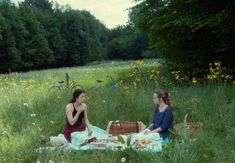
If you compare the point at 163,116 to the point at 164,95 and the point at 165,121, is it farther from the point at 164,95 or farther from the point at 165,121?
the point at 164,95

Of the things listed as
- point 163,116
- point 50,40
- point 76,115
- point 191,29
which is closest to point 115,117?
point 76,115

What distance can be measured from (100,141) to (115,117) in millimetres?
1523

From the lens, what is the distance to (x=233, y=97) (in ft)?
30.6

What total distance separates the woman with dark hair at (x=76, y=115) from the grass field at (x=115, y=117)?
361mm

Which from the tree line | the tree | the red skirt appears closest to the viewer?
the red skirt

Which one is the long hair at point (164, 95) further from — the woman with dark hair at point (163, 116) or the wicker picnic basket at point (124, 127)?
the wicker picnic basket at point (124, 127)

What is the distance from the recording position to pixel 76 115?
26.6 ft

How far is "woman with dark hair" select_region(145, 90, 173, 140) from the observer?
25.0ft

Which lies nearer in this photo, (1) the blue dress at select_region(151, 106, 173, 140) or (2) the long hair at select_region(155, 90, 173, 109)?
(1) the blue dress at select_region(151, 106, 173, 140)

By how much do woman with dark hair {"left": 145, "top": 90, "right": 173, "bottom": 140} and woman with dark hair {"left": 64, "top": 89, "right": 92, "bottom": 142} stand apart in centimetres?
118

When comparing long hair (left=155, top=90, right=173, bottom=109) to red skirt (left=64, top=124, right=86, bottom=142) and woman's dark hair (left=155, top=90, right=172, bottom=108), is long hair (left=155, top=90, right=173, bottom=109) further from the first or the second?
red skirt (left=64, top=124, right=86, bottom=142)

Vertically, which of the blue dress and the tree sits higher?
the tree

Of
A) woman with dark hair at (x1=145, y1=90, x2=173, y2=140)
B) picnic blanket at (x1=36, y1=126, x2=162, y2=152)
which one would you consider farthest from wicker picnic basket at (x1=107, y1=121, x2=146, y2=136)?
woman with dark hair at (x1=145, y1=90, x2=173, y2=140)

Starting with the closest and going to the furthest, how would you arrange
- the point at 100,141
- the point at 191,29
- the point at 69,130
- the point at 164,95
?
1. the point at 100,141
2. the point at 164,95
3. the point at 69,130
4. the point at 191,29
